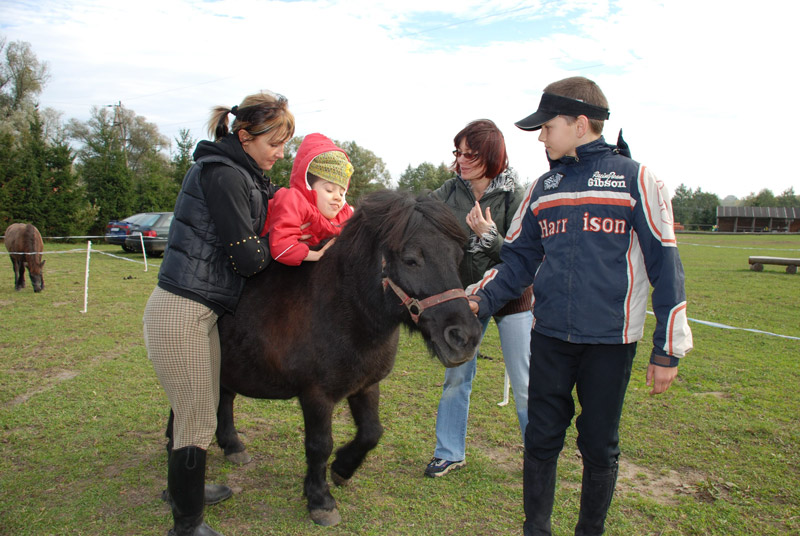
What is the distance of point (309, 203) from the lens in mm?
2992

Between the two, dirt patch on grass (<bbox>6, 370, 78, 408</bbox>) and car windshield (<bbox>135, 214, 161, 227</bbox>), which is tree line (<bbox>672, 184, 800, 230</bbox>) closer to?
car windshield (<bbox>135, 214, 161, 227</bbox>)

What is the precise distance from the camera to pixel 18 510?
117 inches

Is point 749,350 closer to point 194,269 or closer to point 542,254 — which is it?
point 542,254

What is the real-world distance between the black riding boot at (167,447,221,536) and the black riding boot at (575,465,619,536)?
1965mm

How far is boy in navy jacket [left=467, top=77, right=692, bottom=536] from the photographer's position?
84.6 inches

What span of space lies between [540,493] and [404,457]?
5.02ft

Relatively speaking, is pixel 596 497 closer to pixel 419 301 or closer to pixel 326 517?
pixel 419 301

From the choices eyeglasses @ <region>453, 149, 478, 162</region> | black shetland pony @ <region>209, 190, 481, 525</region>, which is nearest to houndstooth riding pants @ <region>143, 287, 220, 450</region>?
black shetland pony @ <region>209, 190, 481, 525</region>

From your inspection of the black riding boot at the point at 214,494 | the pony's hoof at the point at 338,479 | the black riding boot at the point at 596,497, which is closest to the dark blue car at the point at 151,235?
the black riding boot at the point at 214,494

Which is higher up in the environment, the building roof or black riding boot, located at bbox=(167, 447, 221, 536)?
the building roof

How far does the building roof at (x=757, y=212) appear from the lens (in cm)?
6400

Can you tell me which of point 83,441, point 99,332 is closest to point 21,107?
point 99,332

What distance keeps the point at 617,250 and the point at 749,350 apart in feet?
20.2

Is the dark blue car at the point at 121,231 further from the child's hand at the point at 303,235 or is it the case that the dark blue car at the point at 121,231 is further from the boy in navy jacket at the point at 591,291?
the boy in navy jacket at the point at 591,291
